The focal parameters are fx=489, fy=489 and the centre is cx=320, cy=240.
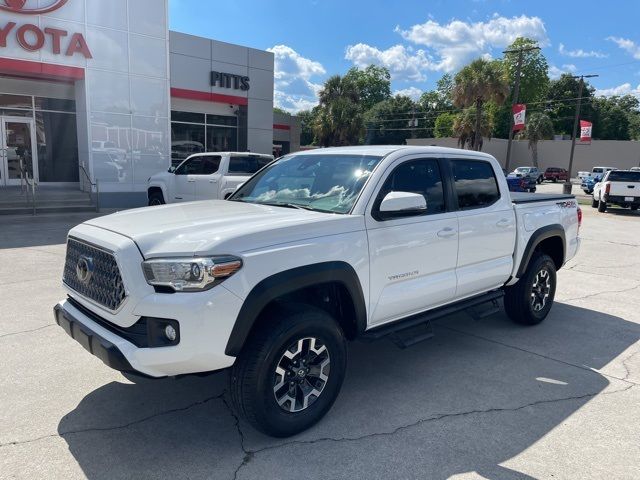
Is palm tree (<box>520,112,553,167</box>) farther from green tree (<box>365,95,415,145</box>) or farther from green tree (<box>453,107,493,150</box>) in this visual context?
green tree (<box>365,95,415,145</box>)

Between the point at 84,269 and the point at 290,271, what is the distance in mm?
1404

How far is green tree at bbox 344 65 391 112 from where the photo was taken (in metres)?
92.1

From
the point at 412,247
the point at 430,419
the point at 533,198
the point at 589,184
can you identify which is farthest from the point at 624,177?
the point at 430,419

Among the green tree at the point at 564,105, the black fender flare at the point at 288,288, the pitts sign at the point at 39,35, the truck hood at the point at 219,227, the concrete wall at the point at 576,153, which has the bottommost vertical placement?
the black fender flare at the point at 288,288

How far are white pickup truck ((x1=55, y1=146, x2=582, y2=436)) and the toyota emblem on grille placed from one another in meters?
0.01

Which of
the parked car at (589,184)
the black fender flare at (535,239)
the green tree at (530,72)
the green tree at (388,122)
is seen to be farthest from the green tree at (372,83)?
the black fender flare at (535,239)

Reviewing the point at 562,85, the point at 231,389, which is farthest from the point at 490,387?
the point at 562,85

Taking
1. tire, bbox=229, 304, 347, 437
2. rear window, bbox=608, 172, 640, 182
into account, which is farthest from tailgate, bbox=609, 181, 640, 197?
tire, bbox=229, 304, 347, 437

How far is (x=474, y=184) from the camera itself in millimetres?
4754

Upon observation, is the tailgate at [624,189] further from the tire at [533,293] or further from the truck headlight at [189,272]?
the truck headlight at [189,272]

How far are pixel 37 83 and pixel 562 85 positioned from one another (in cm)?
7900

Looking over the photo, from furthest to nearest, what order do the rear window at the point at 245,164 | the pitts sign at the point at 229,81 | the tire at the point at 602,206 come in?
the pitts sign at the point at 229,81 → the tire at the point at 602,206 → the rear window at the point at 245,164

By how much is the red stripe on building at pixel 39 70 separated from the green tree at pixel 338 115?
25702 mm

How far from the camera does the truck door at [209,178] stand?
12250mm
